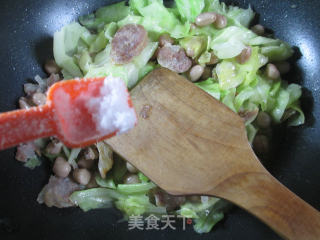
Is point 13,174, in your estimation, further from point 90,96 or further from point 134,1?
point 134,1

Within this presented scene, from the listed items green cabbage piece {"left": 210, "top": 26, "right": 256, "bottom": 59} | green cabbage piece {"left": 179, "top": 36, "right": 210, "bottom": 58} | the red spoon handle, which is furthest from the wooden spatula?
the red spoon handle

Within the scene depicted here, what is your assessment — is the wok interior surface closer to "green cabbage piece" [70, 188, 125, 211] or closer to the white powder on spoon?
"green cabbage piece" [70, 188, 125, 211]

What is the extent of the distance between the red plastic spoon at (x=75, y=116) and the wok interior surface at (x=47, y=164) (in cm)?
98

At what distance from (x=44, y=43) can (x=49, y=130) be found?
1390mm

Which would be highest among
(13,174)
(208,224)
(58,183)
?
(13,174)

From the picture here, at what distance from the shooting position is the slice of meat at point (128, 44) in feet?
6.82

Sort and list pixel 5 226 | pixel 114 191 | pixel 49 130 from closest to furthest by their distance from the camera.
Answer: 1. pixel 49 130
2. pixel 5 226
3. pixel 114 191

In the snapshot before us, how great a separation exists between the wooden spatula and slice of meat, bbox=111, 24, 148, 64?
18 centimetres

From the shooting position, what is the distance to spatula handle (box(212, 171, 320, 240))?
1.59 m

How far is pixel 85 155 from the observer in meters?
2.12

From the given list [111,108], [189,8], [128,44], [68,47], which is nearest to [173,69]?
[128,44]

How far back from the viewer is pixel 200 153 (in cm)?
184

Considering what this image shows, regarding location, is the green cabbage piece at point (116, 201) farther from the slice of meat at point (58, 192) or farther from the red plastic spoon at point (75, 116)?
the red plastic spoon at point (75, 116)

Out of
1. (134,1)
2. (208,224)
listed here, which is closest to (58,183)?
(208,224)
